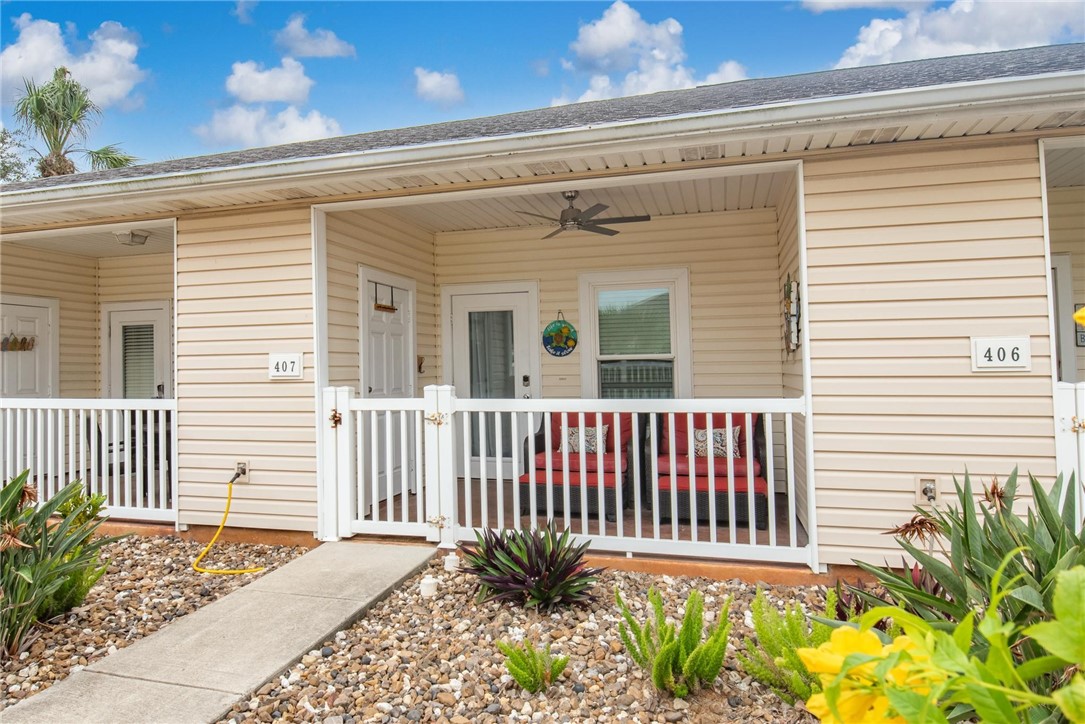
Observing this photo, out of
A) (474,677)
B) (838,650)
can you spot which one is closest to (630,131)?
(474,677)

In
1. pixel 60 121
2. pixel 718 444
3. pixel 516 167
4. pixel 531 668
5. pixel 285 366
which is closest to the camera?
pixel 531 668

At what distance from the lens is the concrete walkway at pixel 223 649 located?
7.11ft

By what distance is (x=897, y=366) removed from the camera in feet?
11.0

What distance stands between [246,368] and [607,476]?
2.95m

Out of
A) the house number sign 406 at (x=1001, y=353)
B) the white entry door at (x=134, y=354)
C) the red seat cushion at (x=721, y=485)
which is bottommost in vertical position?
the red seat cushion at (x=721, y=485)

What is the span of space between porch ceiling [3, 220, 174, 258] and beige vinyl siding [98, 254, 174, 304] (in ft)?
0.41

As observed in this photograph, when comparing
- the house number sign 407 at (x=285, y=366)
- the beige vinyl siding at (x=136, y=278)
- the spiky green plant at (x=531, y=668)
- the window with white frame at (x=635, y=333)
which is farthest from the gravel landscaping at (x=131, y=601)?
the beige vinyl siding at (x=136, y=278)

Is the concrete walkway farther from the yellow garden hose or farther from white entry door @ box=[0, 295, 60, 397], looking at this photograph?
white entry door @ box=[0, 295, 60, 397]

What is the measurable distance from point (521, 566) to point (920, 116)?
3.10 meters

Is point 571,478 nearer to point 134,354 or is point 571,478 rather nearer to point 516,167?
point 516,167

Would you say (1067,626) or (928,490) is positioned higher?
(1067,626)

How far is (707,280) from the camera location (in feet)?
18.0

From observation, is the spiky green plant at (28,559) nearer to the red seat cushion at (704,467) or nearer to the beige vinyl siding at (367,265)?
the beige vinyl siding at (367,265)

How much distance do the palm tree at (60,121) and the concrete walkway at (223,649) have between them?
13763 mm
